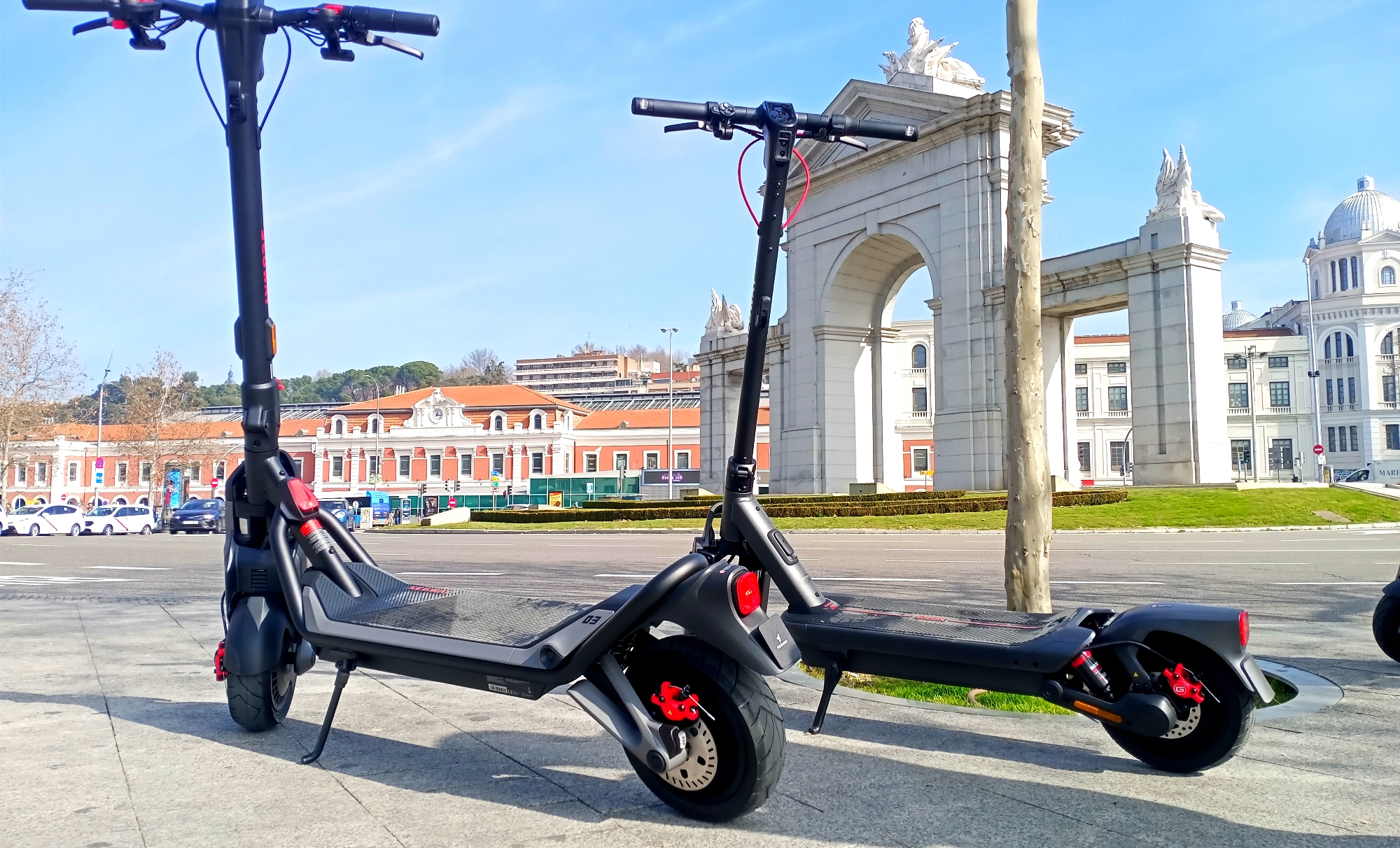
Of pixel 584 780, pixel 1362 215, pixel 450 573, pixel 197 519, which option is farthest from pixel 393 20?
pixel 1362 215

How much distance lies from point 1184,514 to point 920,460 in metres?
42.3

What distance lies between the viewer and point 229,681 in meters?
4.41

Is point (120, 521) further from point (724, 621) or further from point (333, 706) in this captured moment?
point (724, 621)

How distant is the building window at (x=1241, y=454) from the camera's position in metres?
69.3

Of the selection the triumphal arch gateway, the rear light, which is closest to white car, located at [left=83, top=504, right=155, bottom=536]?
the triumphal arch gateway

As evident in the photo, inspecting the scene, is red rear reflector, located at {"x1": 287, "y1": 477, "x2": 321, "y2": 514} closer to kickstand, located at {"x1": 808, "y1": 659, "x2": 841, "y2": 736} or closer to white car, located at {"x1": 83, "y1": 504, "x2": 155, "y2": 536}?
kickstand, located at {"x1": 808, "y1": 659, "x2": 841, "y2": 736}

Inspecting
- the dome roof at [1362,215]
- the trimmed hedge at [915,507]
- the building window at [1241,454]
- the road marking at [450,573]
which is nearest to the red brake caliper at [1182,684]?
the road marking at [450,573]

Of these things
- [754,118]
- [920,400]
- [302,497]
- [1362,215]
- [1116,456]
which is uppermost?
[1362,215]

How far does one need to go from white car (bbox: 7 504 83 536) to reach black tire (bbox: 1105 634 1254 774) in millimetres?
43538

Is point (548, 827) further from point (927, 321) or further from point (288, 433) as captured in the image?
point (288, 433)

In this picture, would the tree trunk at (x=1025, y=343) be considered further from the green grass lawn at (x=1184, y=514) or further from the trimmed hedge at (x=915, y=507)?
the trimmed hedge at (x=915, y=507)

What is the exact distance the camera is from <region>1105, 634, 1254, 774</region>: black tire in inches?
143

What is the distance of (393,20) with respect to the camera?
4133mm

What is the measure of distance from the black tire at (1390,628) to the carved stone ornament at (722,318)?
43.6m
